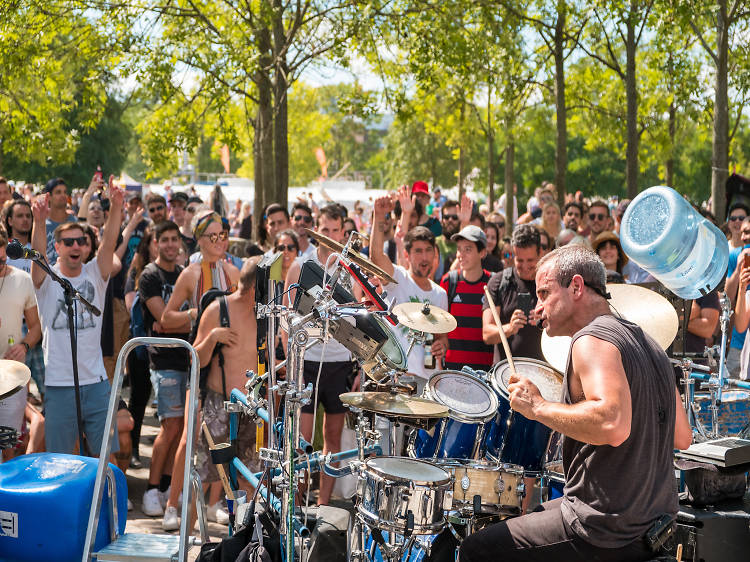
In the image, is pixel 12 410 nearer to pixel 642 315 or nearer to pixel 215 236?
pixel 215 236

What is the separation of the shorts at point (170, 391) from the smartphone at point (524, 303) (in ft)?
8.33

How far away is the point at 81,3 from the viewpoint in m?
10.6

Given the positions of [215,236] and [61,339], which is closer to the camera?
[61,339]

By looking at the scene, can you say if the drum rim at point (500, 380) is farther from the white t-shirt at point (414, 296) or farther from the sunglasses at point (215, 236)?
the sunglasses at point (215, 236)

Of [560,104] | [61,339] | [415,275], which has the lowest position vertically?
[61,339]

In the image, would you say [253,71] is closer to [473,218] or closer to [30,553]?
[473,218]

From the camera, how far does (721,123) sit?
1206 cm

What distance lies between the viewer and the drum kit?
3.53m

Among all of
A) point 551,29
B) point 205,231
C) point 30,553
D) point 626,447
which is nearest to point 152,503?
point 205,231

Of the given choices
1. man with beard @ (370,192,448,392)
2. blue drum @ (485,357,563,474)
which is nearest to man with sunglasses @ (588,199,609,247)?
man with beard @ (370,192,448,392)

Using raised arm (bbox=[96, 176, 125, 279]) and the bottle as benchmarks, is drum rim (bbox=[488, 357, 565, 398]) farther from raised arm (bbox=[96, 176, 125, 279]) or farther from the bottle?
raised arm (bbox=[96, 176, 125, 279])

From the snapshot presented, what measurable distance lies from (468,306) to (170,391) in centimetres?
242

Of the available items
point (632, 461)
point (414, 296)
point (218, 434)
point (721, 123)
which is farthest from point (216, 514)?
point (721, 123)

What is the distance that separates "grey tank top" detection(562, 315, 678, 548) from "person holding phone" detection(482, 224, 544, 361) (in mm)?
2818
